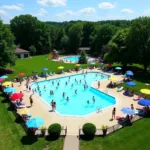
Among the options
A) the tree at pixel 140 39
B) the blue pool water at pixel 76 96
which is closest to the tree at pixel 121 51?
the tree at pixel 140 39

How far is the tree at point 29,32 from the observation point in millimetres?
80125

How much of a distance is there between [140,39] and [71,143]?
3084 centimetres

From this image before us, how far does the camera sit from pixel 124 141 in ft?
59.8

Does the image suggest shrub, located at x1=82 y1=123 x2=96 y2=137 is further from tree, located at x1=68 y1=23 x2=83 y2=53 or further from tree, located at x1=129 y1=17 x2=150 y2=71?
tree, located at x1=68 y1=23 x2=83 y2=53

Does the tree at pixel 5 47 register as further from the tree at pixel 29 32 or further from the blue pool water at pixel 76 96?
the tree at pixel 29 32

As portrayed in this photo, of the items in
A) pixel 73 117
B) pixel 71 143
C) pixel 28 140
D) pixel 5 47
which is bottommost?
pixel 28 140

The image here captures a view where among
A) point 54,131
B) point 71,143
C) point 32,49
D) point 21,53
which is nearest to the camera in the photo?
point 71,143

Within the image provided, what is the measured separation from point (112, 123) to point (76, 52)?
62391mm

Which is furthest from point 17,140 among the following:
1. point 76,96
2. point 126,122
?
point 76,96

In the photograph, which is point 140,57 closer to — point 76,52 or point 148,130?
point 148,130

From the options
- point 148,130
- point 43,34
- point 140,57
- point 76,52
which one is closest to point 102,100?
point 148,130

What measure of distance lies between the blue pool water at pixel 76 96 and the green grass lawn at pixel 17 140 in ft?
23.1

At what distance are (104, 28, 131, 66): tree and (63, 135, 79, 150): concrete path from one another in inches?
1161

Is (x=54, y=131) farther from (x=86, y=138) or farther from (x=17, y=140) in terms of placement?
(x=17, y=140)
